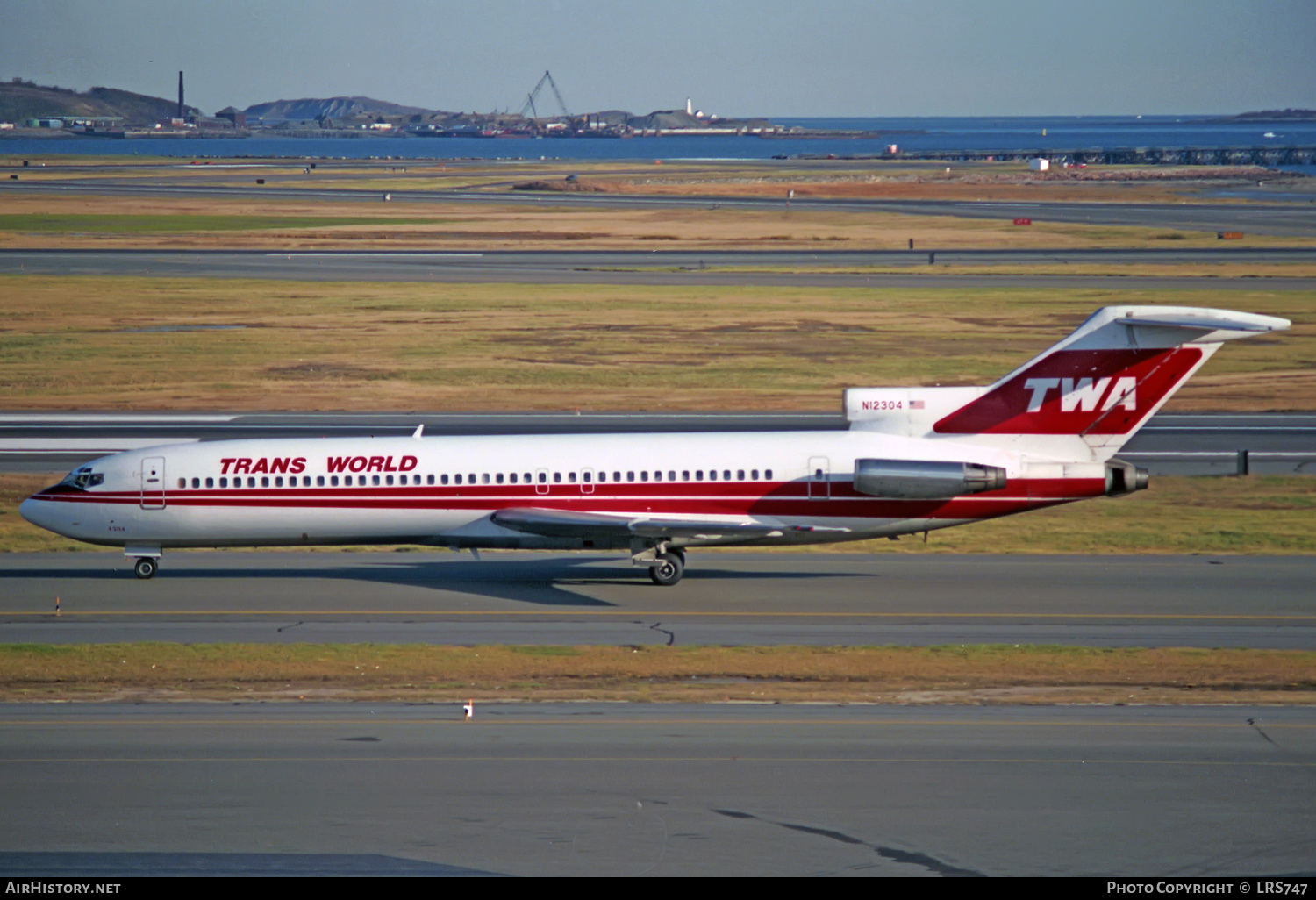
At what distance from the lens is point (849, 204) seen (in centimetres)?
15200

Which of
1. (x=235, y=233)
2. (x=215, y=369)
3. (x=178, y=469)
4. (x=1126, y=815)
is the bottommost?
(x=1126, y=815)

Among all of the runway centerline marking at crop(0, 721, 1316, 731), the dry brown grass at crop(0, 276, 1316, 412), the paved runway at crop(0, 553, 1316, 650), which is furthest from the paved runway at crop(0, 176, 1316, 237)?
the runway centerline marking at crop(0, 721, 1316, 731)

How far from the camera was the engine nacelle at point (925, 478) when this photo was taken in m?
31.2

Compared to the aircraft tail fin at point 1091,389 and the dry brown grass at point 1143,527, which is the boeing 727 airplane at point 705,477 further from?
the dry brown grass at point 1143,527

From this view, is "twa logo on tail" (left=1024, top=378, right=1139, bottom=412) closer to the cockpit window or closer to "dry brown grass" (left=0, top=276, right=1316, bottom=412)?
the cockpit window

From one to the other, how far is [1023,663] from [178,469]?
64.5ft

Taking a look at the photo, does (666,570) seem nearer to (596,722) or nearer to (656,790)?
(596,722)

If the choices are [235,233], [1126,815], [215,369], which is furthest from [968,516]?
[235,233]

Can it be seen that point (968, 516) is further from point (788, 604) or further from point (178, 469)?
point (178, 469)

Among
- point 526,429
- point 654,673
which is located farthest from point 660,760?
point 526,429

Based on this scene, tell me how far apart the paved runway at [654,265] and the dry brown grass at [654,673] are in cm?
6045

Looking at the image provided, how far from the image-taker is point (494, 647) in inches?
1078

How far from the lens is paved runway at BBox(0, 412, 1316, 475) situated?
149 ft

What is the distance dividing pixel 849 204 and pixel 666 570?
125 metres
